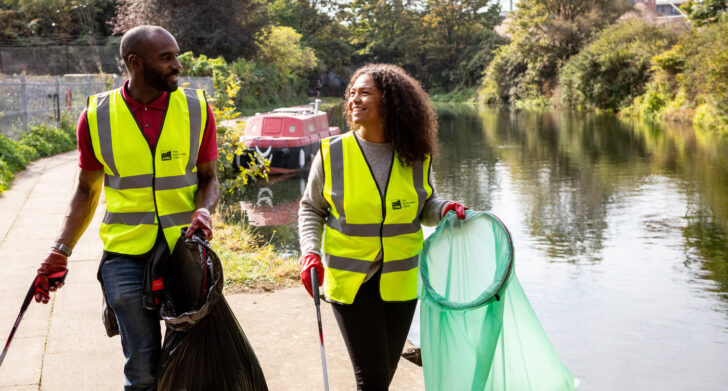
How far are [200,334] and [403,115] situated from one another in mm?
1267

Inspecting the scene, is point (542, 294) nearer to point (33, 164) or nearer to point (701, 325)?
point (701, 325)

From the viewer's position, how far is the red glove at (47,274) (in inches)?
121

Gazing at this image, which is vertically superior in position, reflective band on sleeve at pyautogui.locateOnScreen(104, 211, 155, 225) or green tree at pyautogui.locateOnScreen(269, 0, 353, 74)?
green tree at pyautogui.locateOnScreen(269, 0, 353, 74)

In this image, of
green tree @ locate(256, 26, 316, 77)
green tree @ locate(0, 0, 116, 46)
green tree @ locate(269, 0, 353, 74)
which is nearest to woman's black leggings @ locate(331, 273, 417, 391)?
green tree @ locate(256, 26, 316, 77)

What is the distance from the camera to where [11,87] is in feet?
53.7

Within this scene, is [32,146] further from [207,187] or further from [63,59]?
[63,59]

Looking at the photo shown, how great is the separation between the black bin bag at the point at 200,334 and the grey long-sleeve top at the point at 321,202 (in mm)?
526

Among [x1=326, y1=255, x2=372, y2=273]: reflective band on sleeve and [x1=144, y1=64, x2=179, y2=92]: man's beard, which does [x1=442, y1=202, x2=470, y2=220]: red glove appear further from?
[x1=144, y1=64, x2=179, y2=92]: man's beard

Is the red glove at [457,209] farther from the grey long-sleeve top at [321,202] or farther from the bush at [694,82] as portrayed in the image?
the bush at [694,82]

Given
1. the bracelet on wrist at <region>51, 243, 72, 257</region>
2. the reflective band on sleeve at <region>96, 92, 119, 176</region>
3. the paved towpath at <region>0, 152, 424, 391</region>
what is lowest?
the paved towpath at <region>0, 152, 424, 391</region>

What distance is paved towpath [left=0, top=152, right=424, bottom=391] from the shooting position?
4.46m

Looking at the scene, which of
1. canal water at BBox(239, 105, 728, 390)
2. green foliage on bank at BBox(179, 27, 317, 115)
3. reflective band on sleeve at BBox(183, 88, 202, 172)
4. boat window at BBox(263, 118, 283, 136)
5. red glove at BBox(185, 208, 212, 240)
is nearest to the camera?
red glove at BBox(185, 208, 212, 240)

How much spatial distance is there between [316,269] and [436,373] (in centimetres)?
68

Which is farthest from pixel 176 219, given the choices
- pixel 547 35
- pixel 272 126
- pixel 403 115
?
pixel 547 35
